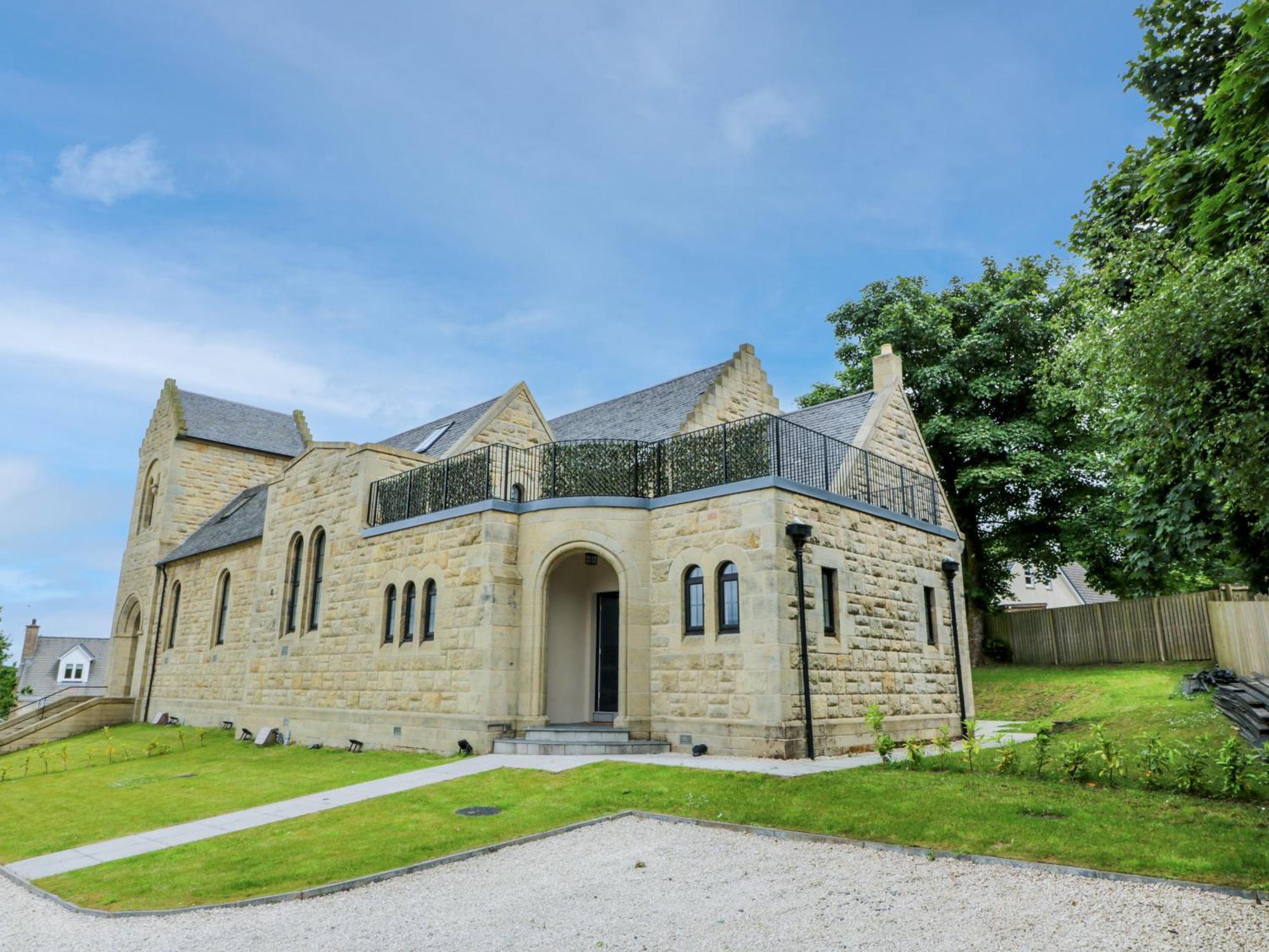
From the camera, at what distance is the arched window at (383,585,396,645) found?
1756 cm

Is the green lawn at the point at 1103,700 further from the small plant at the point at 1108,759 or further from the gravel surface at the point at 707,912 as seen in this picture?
the gravel surface at the point at 707,912

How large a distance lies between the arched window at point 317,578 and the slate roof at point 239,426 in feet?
53.3

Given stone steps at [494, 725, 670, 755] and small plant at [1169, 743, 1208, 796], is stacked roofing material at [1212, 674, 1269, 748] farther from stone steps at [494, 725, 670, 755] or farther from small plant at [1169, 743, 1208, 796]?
stone steps at [494, 725, 670, 755]

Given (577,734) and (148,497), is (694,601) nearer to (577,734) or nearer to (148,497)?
(577,734)

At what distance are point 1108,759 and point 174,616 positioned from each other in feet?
94.7

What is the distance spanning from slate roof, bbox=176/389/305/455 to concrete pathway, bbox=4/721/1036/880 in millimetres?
25225

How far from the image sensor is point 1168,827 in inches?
306

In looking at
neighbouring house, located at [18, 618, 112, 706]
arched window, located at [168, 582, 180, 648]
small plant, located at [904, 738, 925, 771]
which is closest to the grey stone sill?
small plant, located at [904, 738, 925, 771]

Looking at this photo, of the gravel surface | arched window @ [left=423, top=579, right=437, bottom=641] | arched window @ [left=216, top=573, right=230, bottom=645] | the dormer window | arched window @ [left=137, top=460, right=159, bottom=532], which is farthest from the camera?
arched window @ [left=137, top=460, right=159, bottom=532]

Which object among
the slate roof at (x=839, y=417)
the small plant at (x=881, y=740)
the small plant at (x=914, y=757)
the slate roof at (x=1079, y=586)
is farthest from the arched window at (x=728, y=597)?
the slate roof at (x=1079, y=586)

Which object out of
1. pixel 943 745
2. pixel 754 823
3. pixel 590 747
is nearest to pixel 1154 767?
pixel 943 745

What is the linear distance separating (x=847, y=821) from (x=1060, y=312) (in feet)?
75.1

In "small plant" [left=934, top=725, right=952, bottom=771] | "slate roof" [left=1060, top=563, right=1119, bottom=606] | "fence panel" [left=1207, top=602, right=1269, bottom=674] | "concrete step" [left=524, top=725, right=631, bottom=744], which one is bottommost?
"small plant" [left=934, top=725, right=952, bottom=771]

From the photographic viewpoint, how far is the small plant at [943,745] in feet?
40.2
